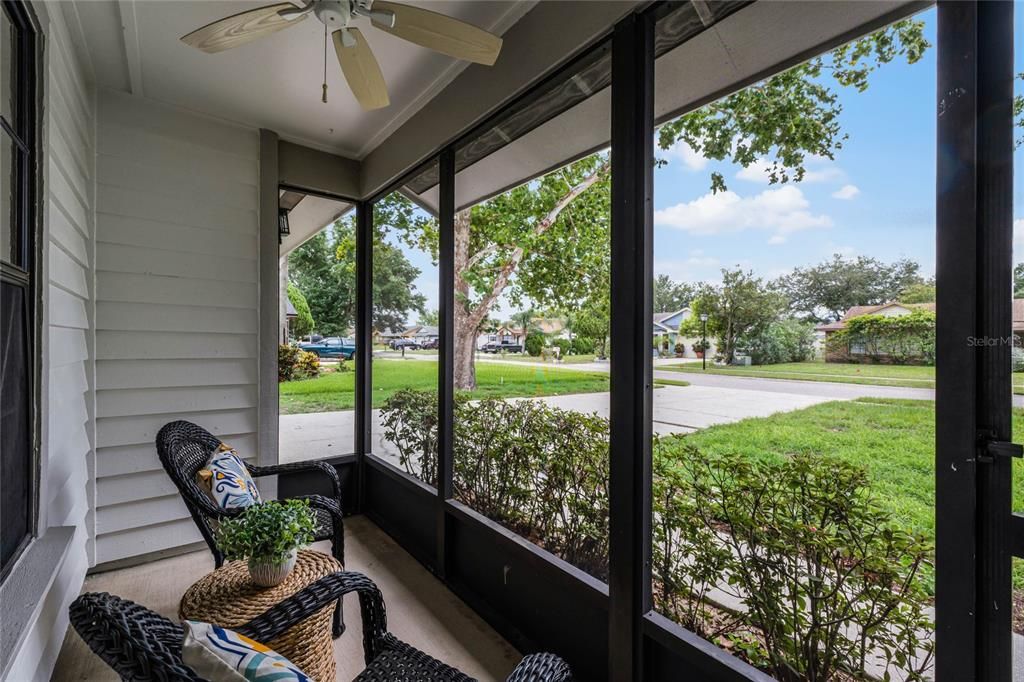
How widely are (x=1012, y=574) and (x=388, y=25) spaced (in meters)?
2.26

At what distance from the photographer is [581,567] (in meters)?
1.94

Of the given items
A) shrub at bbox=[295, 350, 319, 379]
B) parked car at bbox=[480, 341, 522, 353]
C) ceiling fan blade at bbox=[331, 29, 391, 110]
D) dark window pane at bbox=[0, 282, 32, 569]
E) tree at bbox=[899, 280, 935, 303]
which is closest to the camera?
tree at bbox=[899, 280, 935, 303]

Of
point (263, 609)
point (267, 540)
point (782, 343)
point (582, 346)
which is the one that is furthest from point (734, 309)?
point (263, 609)

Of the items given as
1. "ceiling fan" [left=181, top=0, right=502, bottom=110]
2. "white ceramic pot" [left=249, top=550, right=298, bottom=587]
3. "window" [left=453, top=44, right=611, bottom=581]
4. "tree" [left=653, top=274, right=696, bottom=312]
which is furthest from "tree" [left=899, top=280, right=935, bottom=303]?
"white ceramic pot" [left=249, top=550, right=298, bottom=587]

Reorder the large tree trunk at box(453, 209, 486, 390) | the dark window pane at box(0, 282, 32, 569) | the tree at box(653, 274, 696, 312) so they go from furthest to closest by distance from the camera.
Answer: the large tree trunk at box(453, 209, 486, 390)
the tree at box(653, 274, 696, 312)
the dark window pane at box(0, 282, 32, 569)

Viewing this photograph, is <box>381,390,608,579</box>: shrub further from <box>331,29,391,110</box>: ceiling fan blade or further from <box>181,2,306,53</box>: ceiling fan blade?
<box>181,2,306,53</box>: ceiling fan blade

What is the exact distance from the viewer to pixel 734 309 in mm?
1440

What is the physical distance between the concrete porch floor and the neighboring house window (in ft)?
3.16

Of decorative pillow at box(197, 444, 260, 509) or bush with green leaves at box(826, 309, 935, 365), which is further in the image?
decorative pillow at box(197, 444, 260, 509)

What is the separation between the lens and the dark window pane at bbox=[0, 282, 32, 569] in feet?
4.76

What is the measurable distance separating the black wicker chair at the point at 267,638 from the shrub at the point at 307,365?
244 centimetres

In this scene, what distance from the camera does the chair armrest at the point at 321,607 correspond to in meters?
1.25

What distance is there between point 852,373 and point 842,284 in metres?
0.23

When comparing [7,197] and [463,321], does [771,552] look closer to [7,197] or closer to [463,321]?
[463,321]
